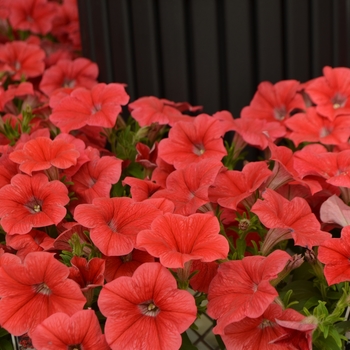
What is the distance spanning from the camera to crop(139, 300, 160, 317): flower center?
79 cm

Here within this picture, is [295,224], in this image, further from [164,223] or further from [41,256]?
[41,256]

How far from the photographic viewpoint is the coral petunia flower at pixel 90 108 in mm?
1104

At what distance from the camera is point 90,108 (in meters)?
1.15

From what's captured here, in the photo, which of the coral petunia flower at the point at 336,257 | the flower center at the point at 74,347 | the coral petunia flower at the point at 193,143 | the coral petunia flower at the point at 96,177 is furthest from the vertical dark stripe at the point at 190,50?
the flower center at the point at 74,347

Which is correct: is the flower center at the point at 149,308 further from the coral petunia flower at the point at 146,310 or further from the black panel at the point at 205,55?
the black panel at the point at 205,55

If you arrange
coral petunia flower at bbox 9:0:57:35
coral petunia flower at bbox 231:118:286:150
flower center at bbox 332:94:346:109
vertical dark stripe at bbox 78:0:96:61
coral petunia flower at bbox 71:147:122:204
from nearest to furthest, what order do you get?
coral petunia flower at bbox 71:147:122:204 → coral petunia flower at bbox 231:118:286:150 → flower center at bbox 332:94:346:109 → vertical dark stripe at bbox 78:0:96:61 → coral petunia flower at bbox 9:0:57:35

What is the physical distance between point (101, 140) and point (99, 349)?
0.51 m

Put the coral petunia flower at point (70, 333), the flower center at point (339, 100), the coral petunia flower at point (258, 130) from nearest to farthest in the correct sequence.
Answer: the coral petunia flower at point (70, 333), the coral petunia flower at point (258, 130), the flower center at point (339, 100)

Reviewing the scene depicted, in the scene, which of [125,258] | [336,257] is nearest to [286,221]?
[336,257]

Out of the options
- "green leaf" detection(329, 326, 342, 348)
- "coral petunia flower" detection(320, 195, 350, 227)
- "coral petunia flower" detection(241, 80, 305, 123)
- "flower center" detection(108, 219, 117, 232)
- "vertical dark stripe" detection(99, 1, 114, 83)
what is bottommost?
"green leaf" detection(329, 326, 342, 348)

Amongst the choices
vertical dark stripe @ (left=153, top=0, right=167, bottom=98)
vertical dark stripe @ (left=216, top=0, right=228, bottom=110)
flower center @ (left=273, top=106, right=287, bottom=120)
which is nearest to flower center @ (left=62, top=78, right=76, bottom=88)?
vertical dark stripe @ (left=153, top=0, right=167, bottom=98)

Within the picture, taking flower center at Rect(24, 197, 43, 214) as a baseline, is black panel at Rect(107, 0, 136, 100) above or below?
above

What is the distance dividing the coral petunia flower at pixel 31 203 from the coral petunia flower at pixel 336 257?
0.35 metres

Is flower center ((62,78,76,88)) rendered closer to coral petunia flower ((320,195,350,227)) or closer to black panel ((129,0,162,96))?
black panel ((129,0,162,96))
